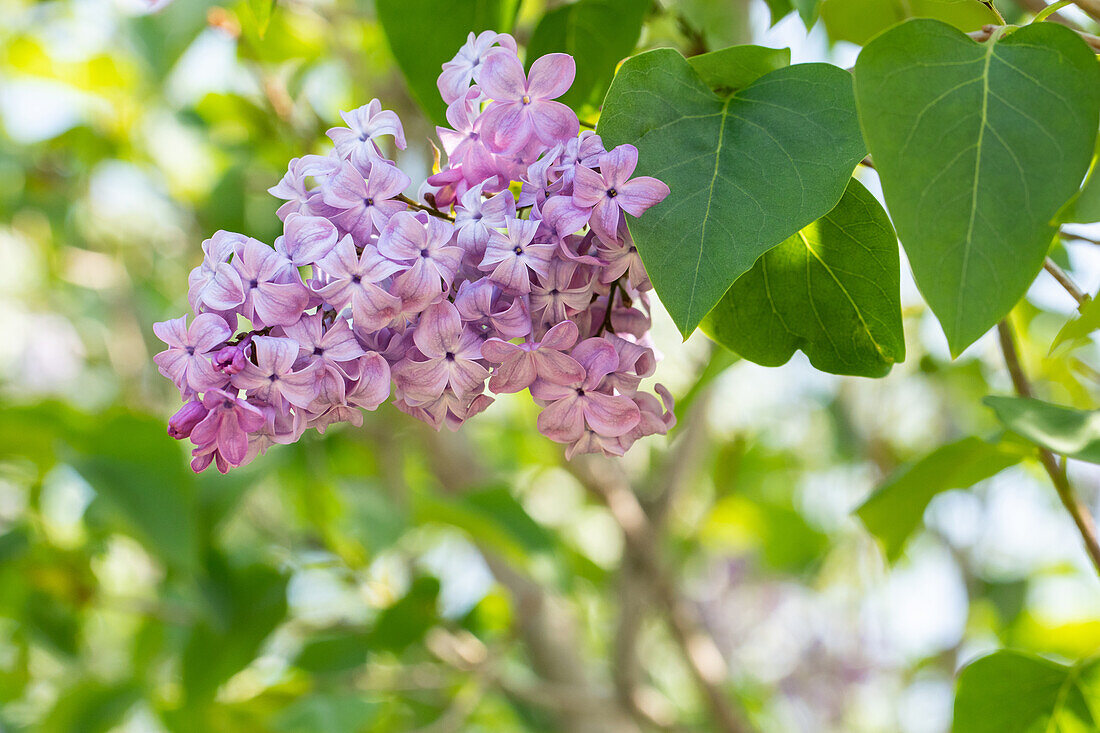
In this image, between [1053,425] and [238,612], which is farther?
[238,612]

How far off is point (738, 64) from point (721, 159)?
5cm

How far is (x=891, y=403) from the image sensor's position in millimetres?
1228

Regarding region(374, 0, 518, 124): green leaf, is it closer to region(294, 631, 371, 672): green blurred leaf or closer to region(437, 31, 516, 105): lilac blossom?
region(437, 31, 516, 105): lilac blossom

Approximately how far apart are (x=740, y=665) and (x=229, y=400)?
1.76 meters

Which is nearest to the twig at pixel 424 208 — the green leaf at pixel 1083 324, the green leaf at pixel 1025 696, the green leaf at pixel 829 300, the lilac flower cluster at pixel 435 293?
the lilac flower cluster at pixel 435 293

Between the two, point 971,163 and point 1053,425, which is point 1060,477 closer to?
point 1053,425

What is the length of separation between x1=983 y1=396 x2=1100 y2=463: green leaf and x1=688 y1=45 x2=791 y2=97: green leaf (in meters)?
0.18

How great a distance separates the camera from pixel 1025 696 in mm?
468

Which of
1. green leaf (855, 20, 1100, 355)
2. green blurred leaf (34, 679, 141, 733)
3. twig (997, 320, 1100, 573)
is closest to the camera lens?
green leaf (855, 20, 1100, 355)

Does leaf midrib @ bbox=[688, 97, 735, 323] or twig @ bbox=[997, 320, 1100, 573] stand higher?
leaf midrib @ bbox=[688, 97, 735, 323]

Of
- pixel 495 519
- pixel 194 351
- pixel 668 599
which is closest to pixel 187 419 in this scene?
pixel 194 351

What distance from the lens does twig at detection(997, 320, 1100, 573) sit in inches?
16.9

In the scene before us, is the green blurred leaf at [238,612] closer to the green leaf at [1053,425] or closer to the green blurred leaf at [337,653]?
the green blurred leaf at [337,653]

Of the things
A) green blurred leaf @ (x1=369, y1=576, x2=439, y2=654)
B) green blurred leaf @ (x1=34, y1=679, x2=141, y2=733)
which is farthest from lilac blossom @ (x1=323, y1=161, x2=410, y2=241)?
green blurred leaf @ (x1=34, y1=679, x2=141, y2=733)
